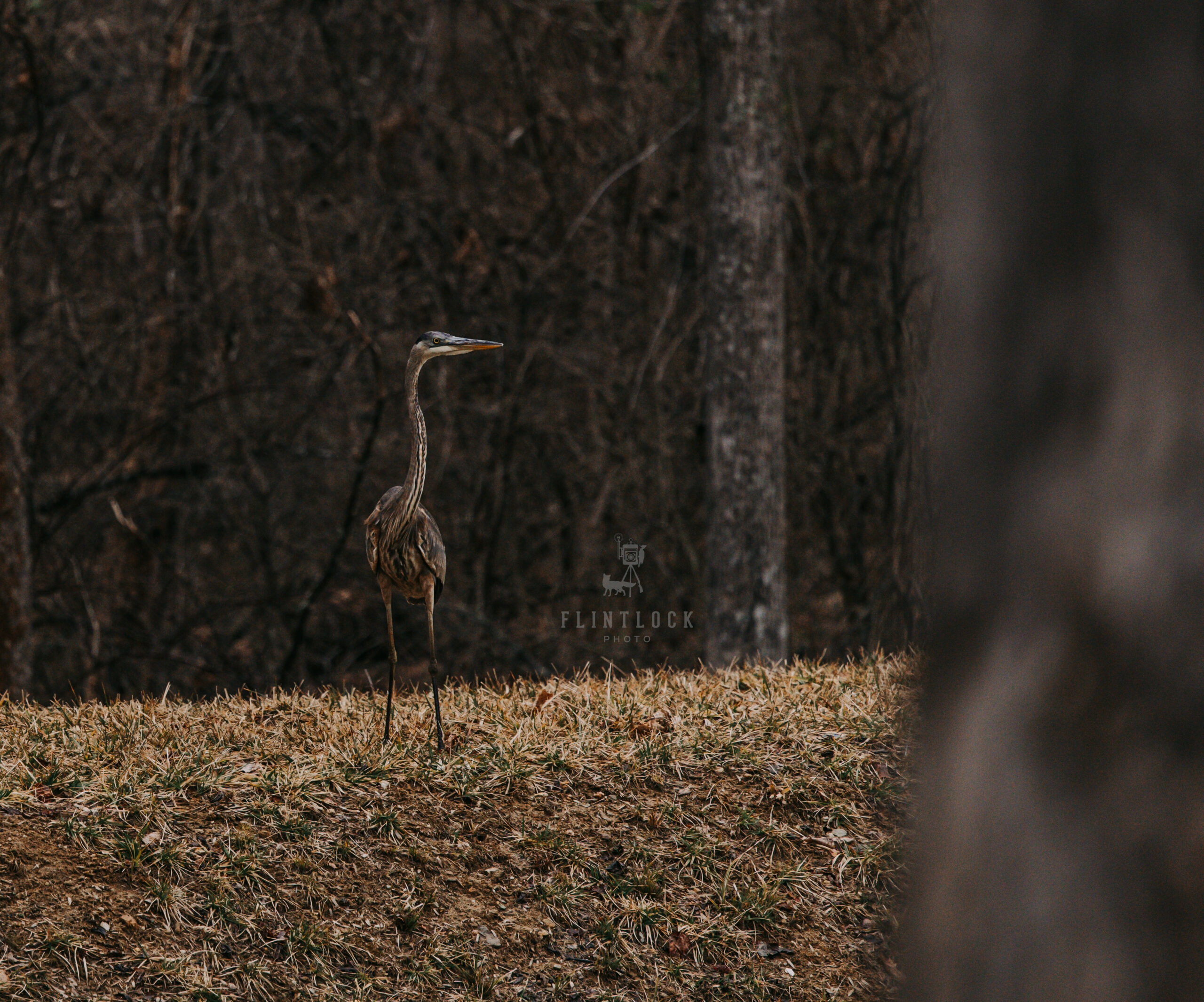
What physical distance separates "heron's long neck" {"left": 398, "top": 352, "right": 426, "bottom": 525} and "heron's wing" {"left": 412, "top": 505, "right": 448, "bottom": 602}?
0.17 feet

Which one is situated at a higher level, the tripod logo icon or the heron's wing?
the heron's wing

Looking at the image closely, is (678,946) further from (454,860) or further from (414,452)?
(414,452)

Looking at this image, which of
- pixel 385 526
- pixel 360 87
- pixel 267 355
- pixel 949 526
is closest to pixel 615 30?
pixel 360 87

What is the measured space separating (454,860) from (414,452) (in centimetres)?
176

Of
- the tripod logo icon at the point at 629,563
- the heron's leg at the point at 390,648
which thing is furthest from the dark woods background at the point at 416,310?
the heron's leg at the point at 390,648

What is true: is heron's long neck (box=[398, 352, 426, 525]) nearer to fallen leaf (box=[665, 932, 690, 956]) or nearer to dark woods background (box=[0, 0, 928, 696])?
fallen leaf (box=[665, 932, 690, 956])

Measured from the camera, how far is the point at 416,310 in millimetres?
14117

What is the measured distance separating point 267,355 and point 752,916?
9.60 metres

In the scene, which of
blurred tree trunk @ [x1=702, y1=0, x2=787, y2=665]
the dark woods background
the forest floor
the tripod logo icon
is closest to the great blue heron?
the forest floor

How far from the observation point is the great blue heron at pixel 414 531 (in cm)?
594

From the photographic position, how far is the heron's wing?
19.5 feet

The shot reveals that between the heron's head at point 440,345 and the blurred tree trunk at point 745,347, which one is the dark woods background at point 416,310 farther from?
the heron's head at point 440,345

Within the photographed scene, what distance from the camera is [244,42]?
14.2 metres

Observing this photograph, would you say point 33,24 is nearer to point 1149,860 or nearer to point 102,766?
point 102,766
